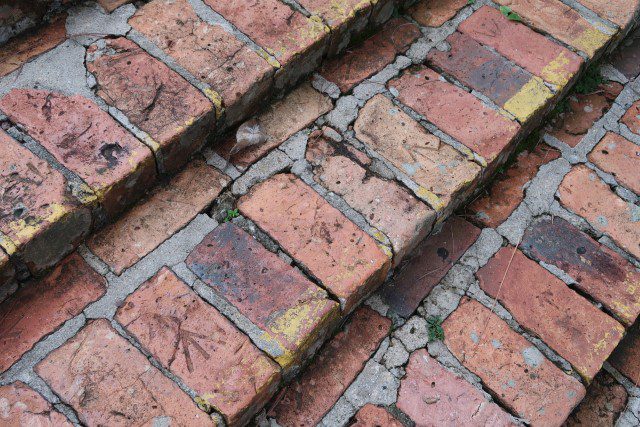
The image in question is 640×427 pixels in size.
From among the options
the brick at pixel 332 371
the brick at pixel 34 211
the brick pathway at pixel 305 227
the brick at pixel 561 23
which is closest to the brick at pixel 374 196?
the brick pathway at pixel 305 227

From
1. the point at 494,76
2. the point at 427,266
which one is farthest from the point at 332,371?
the point at 494,76

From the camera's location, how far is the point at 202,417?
3.99ft

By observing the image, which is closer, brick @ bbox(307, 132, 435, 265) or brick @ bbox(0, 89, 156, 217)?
brick @ bbox(0, 89, 156, 217)

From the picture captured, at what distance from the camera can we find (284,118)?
1622 mm

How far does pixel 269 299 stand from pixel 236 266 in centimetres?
11

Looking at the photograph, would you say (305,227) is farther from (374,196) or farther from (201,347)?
(201,347)

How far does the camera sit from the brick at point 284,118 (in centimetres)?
155

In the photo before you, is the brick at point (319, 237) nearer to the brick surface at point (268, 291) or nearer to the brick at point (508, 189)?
the brick surface at point (268, 291)

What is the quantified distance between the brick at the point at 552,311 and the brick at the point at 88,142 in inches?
34.9

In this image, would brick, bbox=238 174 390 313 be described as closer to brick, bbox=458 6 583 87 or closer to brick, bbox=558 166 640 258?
brick, bbox=558 166 640 258

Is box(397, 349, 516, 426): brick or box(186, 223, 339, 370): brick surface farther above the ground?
box(186, 223, 339, 370): brick surface

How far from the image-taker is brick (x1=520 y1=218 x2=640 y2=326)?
5.05ft

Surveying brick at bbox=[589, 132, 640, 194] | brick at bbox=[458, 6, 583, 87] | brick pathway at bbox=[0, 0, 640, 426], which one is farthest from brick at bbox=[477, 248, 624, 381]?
brick at bbox=[458, 6, 583, 87]

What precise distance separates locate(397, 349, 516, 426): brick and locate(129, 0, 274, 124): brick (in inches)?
30.0
